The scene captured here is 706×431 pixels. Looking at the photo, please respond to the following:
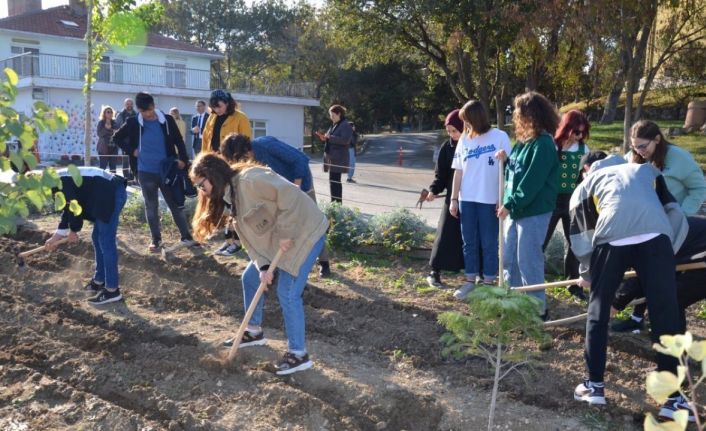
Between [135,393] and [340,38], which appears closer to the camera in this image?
[135,393]

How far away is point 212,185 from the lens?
4.24 m

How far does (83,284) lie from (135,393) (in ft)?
9.21

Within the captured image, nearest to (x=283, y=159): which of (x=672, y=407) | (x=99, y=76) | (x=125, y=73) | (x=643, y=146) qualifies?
(x=643, y=146)

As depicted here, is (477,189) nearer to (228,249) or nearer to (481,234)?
(481,234)

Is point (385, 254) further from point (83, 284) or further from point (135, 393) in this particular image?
point (135, 393)

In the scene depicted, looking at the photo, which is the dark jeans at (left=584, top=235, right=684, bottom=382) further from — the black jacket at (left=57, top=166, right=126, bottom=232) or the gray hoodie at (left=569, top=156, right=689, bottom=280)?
the black jacket at (left=57, top=166, right=126, bottom=232)

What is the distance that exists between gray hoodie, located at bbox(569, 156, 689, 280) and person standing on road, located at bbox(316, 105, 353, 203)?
6.02m

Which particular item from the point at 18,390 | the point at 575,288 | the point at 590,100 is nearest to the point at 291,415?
the point at 18,390

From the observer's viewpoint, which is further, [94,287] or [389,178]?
[389,178]

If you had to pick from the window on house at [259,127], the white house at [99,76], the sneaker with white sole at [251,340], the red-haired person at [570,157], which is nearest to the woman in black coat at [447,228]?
the red-haired person at [570,157]

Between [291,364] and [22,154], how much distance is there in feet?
7.74

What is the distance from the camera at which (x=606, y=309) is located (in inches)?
152

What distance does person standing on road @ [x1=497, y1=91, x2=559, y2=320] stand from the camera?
495 cm

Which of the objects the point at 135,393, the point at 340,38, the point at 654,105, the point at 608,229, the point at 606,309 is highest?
the point at 340,38
